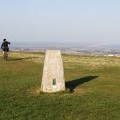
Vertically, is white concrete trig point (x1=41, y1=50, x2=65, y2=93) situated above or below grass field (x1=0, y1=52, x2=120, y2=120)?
above

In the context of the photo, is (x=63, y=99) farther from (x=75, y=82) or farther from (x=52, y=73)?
(x=75, y=82)

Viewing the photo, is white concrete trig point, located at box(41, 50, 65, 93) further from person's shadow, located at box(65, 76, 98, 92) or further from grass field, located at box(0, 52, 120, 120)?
person's shadow, located at box(65, 76, 98, 92)

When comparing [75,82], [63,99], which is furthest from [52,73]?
[75,82]

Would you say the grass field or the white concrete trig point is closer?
the grass field

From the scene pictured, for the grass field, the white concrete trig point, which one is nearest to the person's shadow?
the grass field

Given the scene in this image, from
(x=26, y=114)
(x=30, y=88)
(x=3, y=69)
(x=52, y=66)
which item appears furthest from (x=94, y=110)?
(x=3, y=69)

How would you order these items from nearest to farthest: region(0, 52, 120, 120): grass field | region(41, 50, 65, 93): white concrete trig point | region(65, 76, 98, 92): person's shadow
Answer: region(0, 52, 120, 120): grass field < region(41, 50, 65, 93): white concrete trig point < region(65, 76, 98, 92): person's shadow

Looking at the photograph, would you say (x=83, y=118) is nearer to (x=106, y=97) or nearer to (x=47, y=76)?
(x=106, y=97)

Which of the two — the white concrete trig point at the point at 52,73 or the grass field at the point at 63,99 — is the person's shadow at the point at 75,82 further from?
the white concrete trig point at the point at 52,73

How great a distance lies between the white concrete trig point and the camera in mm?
20062

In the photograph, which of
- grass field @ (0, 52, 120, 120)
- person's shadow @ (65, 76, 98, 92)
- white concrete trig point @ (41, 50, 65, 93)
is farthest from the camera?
person's shadow @ (65, 76, 98, 92)

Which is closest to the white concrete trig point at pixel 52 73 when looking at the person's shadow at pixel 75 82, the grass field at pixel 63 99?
the grass field at pixel 63 99

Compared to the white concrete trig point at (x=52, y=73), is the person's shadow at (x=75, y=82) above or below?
below

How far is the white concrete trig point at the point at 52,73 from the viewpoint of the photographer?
65.8 feet
